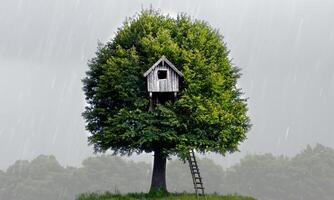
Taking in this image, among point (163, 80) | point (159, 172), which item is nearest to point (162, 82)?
point (163, 80)

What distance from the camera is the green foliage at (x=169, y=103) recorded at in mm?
36000

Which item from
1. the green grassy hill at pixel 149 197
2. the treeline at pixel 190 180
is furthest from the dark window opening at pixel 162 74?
the treeline at pixel 190 180

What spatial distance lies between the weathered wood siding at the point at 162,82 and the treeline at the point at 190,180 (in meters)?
85.0

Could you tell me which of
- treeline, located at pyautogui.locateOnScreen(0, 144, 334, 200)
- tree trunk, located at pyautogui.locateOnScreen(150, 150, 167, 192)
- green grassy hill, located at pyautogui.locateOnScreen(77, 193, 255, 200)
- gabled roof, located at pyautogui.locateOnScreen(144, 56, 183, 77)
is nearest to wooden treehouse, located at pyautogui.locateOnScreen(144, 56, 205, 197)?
gabled roof, located at pyautogui.locateOnScreen(144, 56, 183, 77)

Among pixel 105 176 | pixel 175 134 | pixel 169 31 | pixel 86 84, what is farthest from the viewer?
pixel 105 176

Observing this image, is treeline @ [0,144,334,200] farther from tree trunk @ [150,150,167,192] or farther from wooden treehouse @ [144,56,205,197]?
wooden treehouse @ [144,56,205,197]

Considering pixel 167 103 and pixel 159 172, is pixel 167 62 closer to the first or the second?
pixel 167 103

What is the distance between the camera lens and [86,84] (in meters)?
41.4

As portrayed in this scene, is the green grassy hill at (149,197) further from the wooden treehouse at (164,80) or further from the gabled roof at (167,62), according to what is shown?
the gabled roof at (167,62)

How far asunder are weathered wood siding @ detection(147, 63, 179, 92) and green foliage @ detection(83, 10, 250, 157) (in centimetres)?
88
